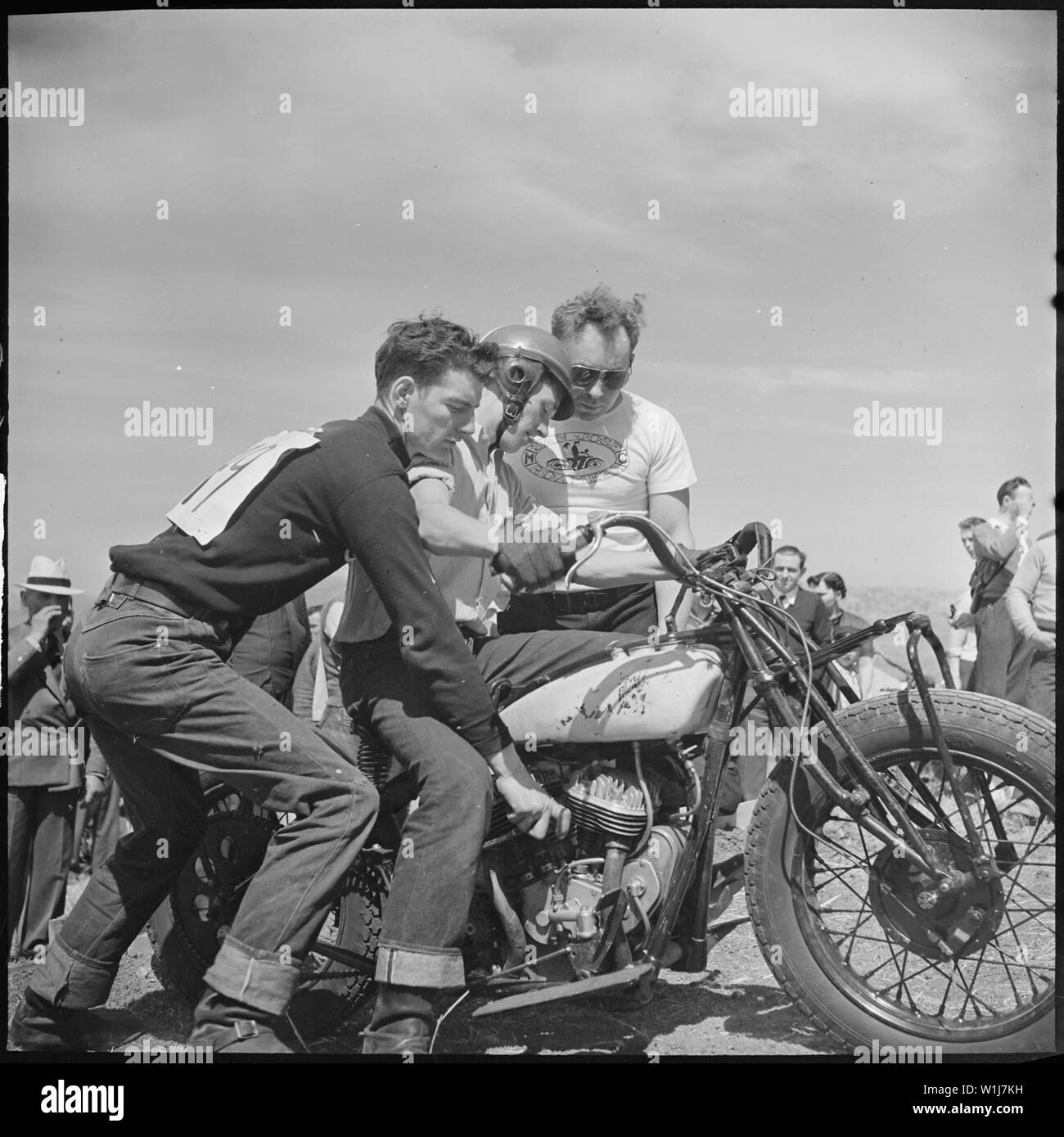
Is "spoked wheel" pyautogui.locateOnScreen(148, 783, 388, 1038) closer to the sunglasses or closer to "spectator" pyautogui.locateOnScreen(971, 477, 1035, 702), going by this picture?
the sunglasses

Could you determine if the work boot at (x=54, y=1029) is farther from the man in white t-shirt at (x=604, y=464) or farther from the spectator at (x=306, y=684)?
the spectator at (x=306, y=684)

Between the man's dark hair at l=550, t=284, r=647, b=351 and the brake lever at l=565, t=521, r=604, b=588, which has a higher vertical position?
the man's dark hair at l=550, t=284, r=647, b=351

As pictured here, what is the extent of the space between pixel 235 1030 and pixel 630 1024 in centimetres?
127

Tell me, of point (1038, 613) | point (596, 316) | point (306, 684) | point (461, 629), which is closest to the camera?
point (461, 629)

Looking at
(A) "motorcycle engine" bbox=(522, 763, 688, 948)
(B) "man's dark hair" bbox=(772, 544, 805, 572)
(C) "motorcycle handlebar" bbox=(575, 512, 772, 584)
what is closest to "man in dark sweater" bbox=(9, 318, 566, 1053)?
(A) "motorcycle engine" bbox=(522, 763, 688, 948)

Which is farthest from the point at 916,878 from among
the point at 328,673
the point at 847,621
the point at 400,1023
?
the point at 847,621

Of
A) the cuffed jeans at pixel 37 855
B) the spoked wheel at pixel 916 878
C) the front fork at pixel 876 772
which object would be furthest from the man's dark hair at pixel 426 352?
the cuffed jeans at pixel 37 855

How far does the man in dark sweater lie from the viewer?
309 centimetres

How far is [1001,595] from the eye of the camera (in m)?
6.90

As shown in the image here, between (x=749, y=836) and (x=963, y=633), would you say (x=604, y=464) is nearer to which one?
(x=749, y=836)

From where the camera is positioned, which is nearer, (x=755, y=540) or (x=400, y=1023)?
(x=400, y=1023)
